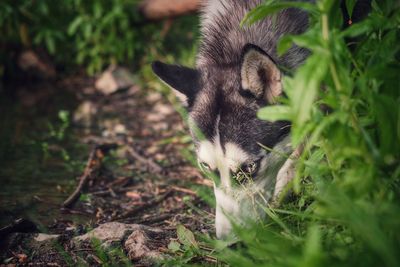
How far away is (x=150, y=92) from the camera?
5.73 meters

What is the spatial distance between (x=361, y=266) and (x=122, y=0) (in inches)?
202

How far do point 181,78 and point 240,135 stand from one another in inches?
22.3

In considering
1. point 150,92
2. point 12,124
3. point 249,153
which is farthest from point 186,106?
point 150,92

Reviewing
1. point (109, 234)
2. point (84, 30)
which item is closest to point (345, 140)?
point (109, 234)

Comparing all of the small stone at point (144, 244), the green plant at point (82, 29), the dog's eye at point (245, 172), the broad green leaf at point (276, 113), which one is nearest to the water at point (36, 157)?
the small stone at point (144, 244)

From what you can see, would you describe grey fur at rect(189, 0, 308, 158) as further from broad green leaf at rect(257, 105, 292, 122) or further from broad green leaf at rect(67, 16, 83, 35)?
broad green leaf at rect(67, 16, 83, 35)

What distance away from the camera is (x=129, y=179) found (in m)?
3.35

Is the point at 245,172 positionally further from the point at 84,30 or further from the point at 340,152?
the point at 84,30

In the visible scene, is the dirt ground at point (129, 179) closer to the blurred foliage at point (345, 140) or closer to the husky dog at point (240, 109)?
the husky dog at point (240, 109)

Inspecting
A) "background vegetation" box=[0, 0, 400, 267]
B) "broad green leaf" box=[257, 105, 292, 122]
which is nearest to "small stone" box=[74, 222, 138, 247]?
"background vegetation" box=[0, 0, 400, 267]

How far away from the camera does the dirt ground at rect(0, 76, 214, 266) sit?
2.27m

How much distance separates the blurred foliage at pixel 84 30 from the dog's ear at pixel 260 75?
3769 mm

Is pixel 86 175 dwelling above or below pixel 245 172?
below

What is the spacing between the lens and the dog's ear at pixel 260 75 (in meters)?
2.14
